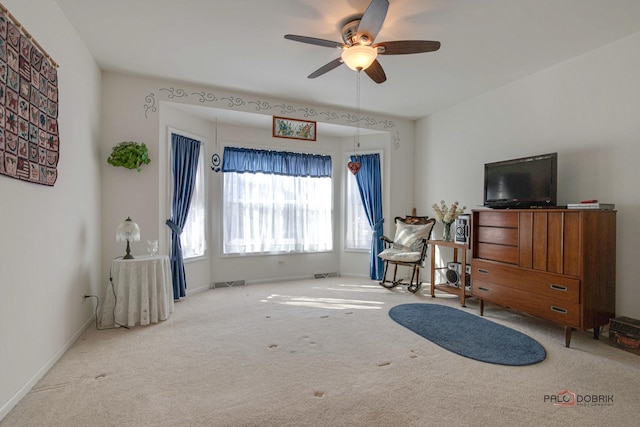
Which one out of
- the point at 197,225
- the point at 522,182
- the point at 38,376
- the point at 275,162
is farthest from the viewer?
the point at 275,162

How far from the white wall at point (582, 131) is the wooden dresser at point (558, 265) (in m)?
0.20

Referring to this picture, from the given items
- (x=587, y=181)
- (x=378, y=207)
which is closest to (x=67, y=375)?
(x=378, y=207)

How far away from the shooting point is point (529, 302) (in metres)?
3.05

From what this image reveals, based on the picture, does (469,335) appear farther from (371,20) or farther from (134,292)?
(134,292)

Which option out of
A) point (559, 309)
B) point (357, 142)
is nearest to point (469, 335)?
point (559, 309)

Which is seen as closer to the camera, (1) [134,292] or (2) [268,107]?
(1) [134,292]

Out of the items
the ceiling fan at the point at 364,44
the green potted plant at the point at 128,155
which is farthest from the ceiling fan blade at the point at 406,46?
the green potted plant at the point at 128,155

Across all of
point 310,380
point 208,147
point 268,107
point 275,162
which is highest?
point 268,107

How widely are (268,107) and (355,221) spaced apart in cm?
248

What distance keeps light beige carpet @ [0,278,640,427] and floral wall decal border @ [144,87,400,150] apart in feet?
9.02

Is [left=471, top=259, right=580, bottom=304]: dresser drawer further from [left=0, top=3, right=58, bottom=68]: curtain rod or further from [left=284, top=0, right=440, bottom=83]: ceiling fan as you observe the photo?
[left=0, top=3, right=58, bottom=68]: curtain rod

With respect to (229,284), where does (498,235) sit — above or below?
above

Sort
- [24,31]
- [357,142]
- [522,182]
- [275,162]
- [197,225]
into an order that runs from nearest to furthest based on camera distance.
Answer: [24,31]
[522,182]
[197,225]
[275,162]
[357,142]

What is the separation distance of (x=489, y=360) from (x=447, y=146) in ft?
10.9
